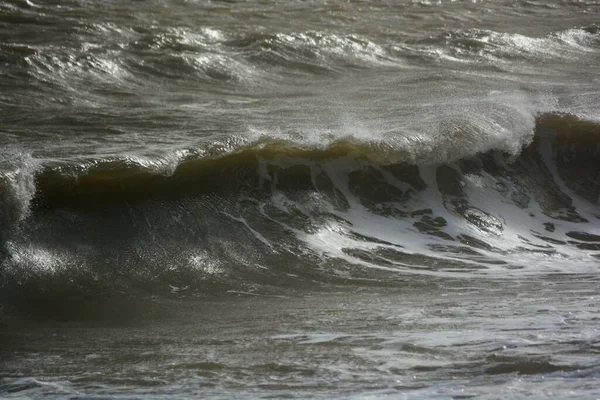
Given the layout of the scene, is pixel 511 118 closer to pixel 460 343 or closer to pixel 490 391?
pixel 460 343

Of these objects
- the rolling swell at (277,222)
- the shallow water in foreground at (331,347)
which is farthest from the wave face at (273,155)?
the shallow water in foreground at (331,347)

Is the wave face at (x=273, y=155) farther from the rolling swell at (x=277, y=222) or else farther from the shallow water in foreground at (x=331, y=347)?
the shallow water in foreground at (x=331, y=347)

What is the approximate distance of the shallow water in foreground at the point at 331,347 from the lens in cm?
348

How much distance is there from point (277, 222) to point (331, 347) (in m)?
2.23

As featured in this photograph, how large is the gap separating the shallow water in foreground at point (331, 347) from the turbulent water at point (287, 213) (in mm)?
15

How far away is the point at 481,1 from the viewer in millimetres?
14711

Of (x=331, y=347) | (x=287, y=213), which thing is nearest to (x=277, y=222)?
(x=287, y=213)

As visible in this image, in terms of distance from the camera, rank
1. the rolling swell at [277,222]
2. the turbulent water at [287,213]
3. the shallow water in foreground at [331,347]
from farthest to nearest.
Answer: the rolling swell at [277,222]
the turbulent water at [287,213]
the shallow water in foreground at [331,347]

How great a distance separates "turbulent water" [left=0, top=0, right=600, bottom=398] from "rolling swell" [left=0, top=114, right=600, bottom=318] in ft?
0.06

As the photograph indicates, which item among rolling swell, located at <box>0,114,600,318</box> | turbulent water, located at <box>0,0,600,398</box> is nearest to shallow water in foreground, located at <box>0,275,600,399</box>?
turbulent water, located at <box>0,0,600,398</box>

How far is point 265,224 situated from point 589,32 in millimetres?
8679

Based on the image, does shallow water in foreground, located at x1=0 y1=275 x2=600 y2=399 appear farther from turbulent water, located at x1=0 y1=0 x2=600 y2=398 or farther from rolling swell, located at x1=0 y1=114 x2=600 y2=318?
rolling swell, located at x1=0 y1=114 x2=600 y2=318

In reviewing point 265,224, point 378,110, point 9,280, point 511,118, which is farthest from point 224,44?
point 9,280

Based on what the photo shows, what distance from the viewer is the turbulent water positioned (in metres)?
3.82
